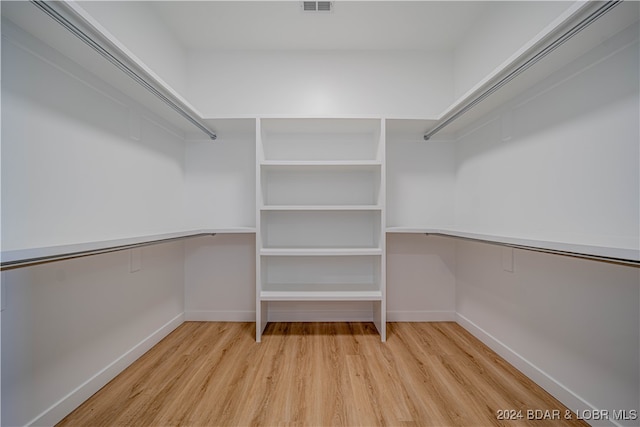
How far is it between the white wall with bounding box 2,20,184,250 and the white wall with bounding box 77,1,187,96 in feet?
1.25

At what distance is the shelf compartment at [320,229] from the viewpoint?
7.66 ft

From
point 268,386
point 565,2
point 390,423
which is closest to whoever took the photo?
point 390,423

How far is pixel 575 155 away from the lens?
4.11 feet

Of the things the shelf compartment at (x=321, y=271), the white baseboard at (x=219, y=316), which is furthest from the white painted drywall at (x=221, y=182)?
the white baseboard at (x=219, y=316)

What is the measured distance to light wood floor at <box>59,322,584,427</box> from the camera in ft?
4.01

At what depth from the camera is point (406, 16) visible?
1972 mm

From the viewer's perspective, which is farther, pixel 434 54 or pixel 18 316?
pixel 434 54

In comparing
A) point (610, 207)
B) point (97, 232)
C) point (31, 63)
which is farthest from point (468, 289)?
point (31, 63)

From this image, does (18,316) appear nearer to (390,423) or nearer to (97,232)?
(97,232)

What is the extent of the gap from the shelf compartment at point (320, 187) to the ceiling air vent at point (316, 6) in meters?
1.20

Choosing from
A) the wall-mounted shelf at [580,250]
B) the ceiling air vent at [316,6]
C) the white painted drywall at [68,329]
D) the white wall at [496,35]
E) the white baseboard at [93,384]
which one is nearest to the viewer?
the wall-mounted shelf at [580,250]

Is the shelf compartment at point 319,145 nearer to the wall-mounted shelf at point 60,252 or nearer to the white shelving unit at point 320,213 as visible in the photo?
the white shelving unit at point 320,213

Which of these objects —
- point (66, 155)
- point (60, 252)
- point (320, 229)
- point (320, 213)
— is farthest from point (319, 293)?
point (66, 155)

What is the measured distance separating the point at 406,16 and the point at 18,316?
285cm
